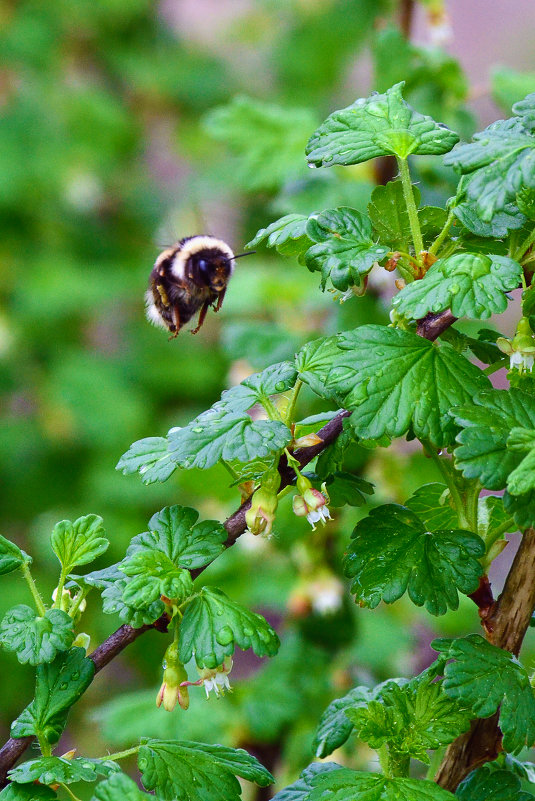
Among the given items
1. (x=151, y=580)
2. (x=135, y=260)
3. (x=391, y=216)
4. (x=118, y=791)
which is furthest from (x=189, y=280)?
(x=135, y=260)

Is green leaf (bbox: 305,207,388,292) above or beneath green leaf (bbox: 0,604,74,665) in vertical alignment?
above

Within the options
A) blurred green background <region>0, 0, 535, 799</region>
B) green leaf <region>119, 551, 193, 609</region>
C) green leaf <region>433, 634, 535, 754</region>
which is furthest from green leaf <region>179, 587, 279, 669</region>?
blurred green background <region>0, 0, 535, 799</region>

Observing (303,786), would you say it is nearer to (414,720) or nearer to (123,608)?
(414,720)

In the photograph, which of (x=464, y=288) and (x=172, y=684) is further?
(x=172, y=684)

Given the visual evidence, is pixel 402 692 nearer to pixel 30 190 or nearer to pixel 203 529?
pixel 203 529

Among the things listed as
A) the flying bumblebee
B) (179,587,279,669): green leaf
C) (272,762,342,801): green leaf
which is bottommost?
(272,762,342,801): green leaf

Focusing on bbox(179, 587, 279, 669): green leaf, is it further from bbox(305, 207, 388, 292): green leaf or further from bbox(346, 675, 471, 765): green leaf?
bbox(305, 207, 388, 292): green leaf
